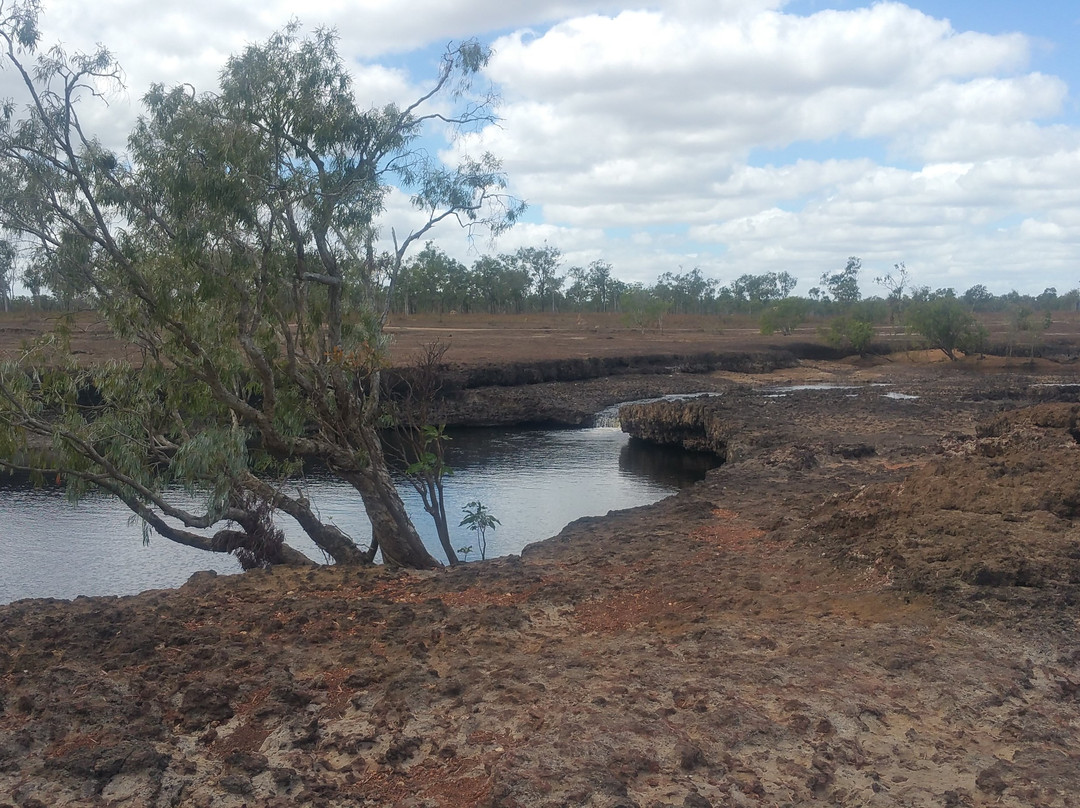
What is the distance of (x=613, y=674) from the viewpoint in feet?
22.7

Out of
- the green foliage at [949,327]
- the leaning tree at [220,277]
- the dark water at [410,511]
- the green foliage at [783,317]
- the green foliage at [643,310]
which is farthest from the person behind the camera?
the green foliage at [643,310]

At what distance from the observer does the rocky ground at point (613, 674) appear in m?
5.34

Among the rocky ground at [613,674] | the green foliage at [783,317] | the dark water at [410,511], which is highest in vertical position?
the green foliage at [783,317]

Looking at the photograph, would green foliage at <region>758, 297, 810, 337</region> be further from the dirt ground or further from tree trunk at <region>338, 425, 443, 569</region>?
tree trunk at <region>338, 425, 443, 569</region>

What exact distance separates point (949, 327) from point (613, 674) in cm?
5132

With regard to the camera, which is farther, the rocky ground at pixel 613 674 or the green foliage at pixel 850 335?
the green foliage at pixel 850 335

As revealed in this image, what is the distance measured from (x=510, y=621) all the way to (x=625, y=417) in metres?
23.2

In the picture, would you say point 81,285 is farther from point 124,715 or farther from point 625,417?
point 625,417

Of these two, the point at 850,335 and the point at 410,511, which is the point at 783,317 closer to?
the point at 850,335

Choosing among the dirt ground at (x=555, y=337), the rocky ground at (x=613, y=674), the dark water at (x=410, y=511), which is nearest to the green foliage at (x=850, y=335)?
the dirt ground at (x=555, y=337)

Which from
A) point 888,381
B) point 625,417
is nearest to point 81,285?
point 625,417

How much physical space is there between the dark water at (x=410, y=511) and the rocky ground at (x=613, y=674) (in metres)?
5.99

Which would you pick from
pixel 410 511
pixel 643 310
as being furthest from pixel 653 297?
pixel 410 511

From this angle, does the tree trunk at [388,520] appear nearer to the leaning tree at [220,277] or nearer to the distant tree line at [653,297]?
the leaning tree at [220,277]
